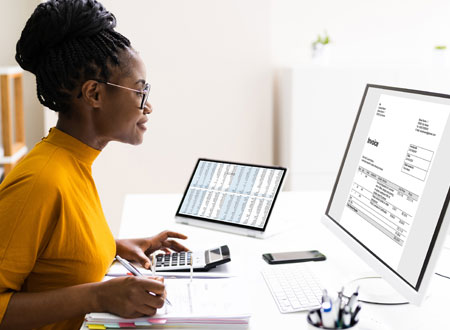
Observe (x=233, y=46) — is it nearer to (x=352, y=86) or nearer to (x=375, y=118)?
(x=352, y=86)

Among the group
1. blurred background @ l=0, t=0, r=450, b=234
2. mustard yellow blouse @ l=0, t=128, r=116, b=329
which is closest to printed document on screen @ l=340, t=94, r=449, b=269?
mustard yellow blouse @ l=0, t=128, r=116, b=329

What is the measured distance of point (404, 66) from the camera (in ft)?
10.7

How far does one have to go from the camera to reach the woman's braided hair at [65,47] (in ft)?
3.55

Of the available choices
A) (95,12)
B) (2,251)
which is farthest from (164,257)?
(95,12)

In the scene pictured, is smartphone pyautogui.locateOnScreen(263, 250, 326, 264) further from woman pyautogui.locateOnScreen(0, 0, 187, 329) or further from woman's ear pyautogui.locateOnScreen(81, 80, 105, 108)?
woman's ear pyautogui.locateOnScreen(81, 80, 105, 108)

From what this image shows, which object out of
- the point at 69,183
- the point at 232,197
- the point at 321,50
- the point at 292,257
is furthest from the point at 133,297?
the point at 321,50

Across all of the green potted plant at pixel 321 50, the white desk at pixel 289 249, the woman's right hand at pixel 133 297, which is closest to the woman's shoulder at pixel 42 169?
the woman's right hand at pixel 133 297

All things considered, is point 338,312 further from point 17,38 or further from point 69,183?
point 17,38

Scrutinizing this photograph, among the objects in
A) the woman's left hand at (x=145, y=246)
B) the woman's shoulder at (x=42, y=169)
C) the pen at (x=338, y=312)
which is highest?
the woman's shoulder at (x=42, y=169)

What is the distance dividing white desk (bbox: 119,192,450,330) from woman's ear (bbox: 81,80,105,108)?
1.67 feet

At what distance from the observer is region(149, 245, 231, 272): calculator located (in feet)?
4.21

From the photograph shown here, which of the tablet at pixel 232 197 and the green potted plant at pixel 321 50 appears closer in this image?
the tablet at pixel 232 197

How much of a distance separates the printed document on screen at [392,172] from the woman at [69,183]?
476 mm

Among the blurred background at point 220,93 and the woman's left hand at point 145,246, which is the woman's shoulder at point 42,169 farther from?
the blurred background at point 220,93
